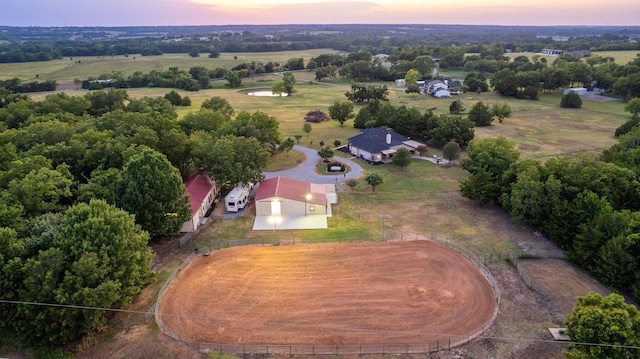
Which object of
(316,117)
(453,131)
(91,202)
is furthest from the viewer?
(316,117)

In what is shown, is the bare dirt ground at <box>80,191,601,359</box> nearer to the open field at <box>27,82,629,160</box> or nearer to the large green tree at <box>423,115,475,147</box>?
the large green tree at <box>423,115,475,147</box>

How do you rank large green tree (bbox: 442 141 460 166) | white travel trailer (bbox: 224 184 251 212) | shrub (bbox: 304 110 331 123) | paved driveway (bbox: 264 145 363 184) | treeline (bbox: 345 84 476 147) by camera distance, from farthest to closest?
shrub (bbox: 304 110 331 123) < treeline (bbox: 345 84 476 147) < large green tree (bbox: 442 141 460 166) < paved driveway (bbox: 264 145 363 184) < white travel trailer (bbox: 224 184 251 212)

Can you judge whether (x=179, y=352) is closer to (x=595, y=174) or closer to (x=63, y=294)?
(x=63, y=294)

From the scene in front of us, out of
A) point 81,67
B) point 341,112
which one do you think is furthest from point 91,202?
point 81,67

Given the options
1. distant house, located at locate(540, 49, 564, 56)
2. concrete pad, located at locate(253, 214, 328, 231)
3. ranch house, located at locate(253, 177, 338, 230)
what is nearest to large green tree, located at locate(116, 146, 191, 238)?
A: concrete pad, located at locate(253, 214, 328, 231)

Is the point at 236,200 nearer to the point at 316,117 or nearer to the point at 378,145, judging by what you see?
the point at 378,145

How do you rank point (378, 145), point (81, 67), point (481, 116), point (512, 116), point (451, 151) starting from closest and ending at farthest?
point (451, 151) → point (378, 145) → point (481, 116) → point (512, 116) → point (81, 67)
